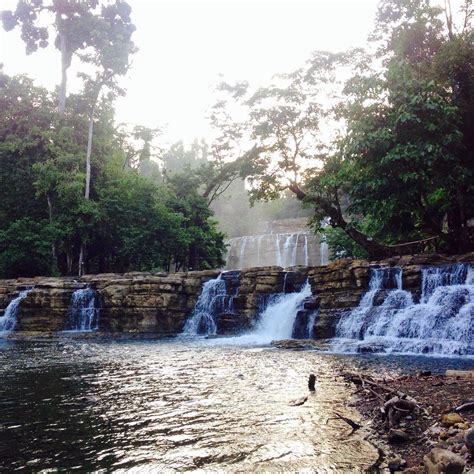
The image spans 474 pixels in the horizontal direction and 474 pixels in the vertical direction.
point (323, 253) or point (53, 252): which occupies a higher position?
point (323, 253)

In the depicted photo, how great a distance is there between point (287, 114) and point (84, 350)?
52.7 feet

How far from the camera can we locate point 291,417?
19.6 feet

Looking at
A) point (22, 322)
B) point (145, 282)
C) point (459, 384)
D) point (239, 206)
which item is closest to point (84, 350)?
point (145, 282)

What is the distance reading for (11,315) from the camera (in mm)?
23031

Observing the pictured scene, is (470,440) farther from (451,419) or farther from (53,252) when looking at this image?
(53,252)

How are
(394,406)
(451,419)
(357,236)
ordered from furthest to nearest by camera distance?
(357,236) < (394,406) < (451,419)

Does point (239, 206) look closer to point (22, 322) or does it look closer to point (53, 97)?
point (53, 97)

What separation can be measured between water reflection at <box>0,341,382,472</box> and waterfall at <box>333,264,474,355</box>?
16.2ft

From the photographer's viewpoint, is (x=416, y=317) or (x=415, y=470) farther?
(x=416, y=317)

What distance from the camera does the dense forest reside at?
52.3ft

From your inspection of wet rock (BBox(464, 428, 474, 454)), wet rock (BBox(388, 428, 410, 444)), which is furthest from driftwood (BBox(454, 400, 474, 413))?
wet rock (BBox(464, 428, 474, 454))

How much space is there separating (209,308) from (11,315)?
10482mm

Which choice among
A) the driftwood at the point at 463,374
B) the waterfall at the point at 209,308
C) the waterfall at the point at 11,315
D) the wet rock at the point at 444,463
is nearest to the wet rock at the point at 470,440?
the wet rock at the point at 444,463

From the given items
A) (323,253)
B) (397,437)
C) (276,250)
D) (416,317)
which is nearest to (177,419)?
(397,437)
